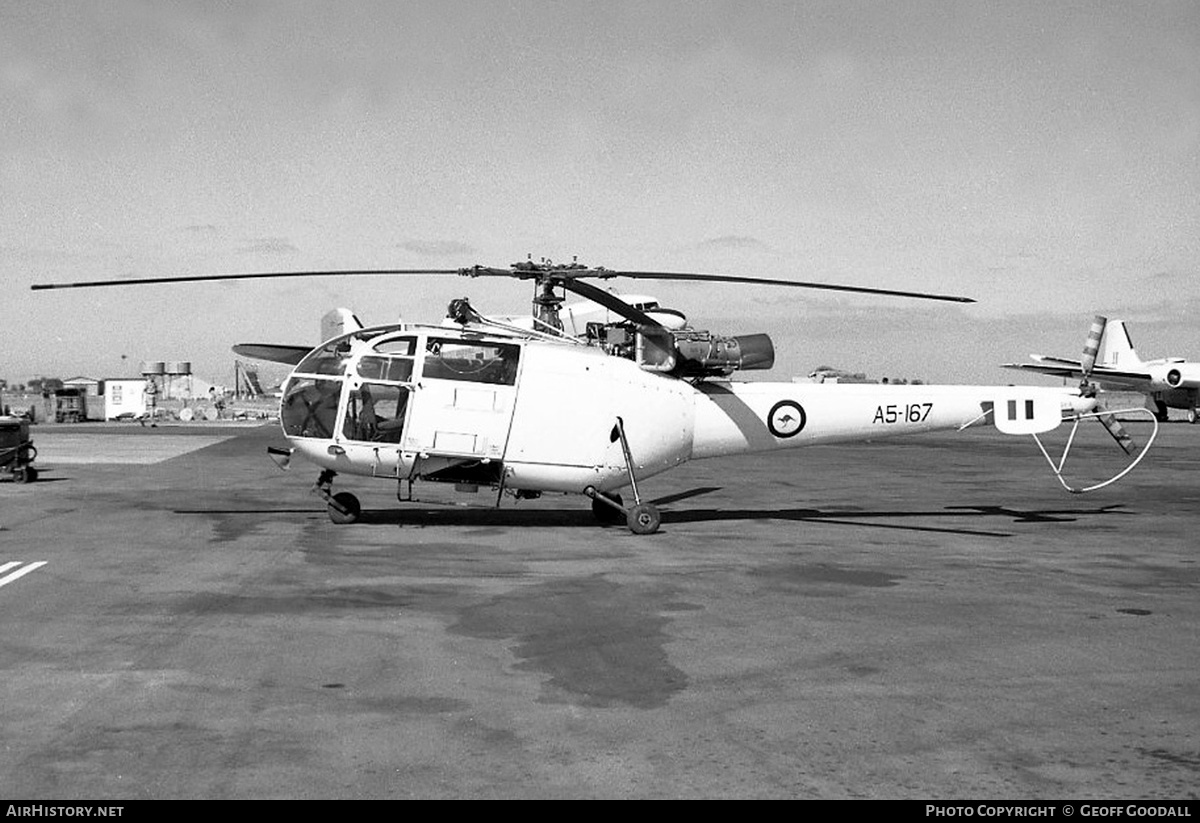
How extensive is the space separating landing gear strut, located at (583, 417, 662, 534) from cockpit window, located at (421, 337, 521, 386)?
181 centimetres

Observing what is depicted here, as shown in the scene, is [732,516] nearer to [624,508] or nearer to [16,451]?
[624,508]

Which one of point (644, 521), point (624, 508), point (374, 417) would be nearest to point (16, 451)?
point (374, 417)

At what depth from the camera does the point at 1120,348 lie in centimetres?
8281

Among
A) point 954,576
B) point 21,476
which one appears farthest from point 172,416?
point 954,576

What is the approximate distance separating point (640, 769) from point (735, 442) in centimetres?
1226

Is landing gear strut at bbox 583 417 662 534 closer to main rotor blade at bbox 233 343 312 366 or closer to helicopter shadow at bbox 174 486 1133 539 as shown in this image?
helicopter shadow at bbox 174 486 1133 539

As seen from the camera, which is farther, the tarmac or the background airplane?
the background airplane

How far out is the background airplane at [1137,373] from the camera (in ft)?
223

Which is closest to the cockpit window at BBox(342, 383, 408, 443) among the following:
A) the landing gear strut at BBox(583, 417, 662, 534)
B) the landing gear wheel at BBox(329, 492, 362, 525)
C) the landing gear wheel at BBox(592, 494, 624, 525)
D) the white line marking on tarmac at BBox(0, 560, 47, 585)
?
the landing gear wheel at BBox(329, 492, 362, 525)

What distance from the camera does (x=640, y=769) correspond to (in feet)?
19.6

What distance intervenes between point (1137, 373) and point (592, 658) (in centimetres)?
7305

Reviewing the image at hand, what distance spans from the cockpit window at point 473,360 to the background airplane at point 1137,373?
53506 mm

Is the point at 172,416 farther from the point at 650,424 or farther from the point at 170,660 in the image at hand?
the point at 170,660

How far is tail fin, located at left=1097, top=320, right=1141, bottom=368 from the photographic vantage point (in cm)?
8200
